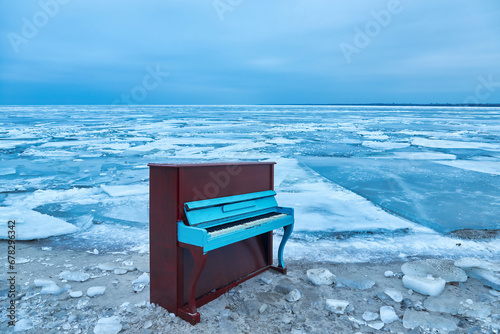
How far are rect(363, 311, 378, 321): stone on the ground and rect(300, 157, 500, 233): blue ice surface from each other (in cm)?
282

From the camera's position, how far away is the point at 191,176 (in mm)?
3154

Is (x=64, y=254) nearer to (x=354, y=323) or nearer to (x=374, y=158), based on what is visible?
(x=354, y=323)

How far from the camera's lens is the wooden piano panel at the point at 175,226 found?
3.06 meters

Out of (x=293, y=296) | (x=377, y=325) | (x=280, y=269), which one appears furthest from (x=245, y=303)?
(x=377, y=325)

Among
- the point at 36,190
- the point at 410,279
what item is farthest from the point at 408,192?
the point at 36,190

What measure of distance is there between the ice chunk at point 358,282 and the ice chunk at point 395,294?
181 millimetres

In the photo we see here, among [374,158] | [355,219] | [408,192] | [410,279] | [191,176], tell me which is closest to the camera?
[191,176]

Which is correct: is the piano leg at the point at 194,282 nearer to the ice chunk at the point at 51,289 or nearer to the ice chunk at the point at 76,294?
the ice chunk at the point at 76,294

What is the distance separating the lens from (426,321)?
10.1 ft

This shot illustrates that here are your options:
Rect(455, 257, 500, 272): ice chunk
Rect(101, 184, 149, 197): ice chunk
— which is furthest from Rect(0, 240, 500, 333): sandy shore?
Rect(101, 184, 149, 197): ice chunk

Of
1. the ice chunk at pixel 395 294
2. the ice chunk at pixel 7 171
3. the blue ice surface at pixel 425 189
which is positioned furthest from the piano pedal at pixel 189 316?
the ice chunk at pixel 7 171

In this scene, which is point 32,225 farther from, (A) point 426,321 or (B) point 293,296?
(A) point 426,321

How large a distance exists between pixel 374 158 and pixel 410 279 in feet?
31.5

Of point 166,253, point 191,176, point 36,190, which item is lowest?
point 36,190
